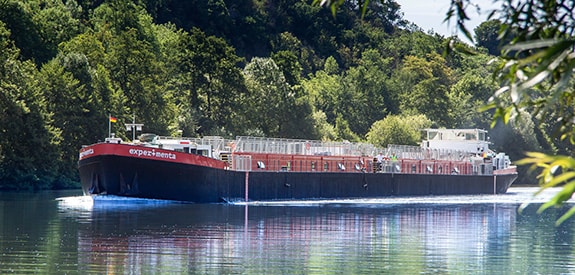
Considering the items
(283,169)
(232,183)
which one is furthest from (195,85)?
(232,183)

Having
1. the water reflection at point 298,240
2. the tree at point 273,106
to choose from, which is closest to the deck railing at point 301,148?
the water reflection at point 298,240

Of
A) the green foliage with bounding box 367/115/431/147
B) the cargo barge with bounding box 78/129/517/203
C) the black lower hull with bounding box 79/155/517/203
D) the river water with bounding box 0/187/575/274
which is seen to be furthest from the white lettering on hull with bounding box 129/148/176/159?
the green foliage with bounding box 367/115/431/147

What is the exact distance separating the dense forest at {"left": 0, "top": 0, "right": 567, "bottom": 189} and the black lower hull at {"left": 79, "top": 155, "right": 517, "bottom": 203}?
13.0 metres

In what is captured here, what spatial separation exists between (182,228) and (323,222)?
8.53m

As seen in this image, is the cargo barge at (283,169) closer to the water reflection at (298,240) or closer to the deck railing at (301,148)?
the deck railing at (301,148)

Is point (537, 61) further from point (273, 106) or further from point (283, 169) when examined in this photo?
point (273, 106)

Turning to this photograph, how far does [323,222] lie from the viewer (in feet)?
149

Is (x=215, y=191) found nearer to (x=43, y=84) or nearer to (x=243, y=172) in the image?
(x=243, y=172)

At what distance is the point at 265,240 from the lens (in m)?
35.3

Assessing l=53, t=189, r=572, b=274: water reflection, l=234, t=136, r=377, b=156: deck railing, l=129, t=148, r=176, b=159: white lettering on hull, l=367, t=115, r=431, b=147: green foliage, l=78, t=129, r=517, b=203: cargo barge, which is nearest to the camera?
l=53, t=189, r=572, b=274: water reflection

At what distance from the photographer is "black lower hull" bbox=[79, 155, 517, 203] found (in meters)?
56.3

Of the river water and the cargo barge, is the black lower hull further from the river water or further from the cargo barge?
the river water

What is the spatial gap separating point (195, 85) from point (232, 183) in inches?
1637

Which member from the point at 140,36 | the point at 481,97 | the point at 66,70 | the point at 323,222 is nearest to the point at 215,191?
the point at 323,222
